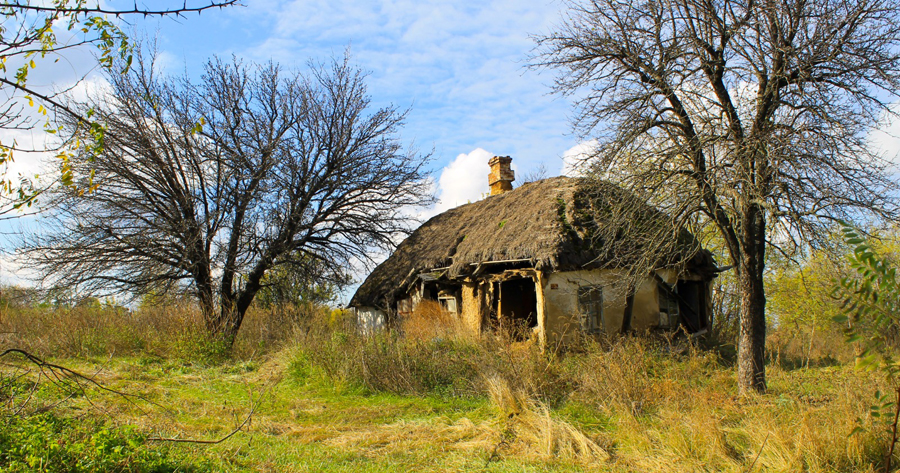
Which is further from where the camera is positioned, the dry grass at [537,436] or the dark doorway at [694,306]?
the dark doorway at [694,306]

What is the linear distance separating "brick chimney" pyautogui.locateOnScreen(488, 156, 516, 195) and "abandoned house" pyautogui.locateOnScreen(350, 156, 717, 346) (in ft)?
4.79

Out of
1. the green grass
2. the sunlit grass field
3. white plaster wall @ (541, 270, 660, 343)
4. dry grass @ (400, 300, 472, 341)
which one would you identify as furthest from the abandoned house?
the green grass

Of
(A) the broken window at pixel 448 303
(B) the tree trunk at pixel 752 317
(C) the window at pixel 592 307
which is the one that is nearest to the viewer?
(B) the tree trunk at pixel 752 317

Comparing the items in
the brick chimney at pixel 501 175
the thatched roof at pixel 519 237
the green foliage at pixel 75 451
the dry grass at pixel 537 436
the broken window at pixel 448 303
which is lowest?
the dry grass at pixel 537 436

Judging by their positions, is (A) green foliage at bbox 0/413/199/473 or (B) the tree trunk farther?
(B) the tree trunk

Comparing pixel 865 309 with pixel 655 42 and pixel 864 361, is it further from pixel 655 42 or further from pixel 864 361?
pixel 655 42

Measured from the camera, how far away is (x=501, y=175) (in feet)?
63.4

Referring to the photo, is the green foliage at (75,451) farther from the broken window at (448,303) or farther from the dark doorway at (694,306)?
the dark doorway at (694,306)

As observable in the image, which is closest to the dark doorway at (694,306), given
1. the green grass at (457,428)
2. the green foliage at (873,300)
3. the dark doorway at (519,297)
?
the dark doorway at (519,297)

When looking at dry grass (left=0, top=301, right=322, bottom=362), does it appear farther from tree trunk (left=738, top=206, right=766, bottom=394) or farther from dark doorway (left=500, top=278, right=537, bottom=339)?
tree trunk (left=738, top=206, right=766, bottom=394)

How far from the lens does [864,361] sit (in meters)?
3.16

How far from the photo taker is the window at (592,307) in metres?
12.1

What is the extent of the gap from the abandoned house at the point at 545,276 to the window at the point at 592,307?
0.02m

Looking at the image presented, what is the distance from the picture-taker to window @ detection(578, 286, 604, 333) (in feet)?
39.7
